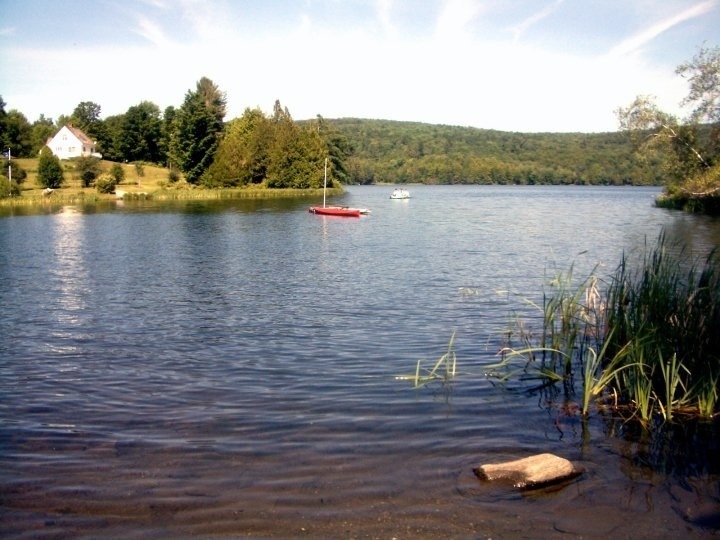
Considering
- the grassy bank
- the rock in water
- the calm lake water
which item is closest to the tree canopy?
the calm lake water

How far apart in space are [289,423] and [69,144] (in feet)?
379

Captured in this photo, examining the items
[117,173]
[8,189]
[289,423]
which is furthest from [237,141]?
[289,423]

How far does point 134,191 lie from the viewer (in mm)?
83500

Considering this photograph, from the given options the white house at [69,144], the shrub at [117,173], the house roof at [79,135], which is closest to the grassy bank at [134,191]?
the shrub at [117,173]

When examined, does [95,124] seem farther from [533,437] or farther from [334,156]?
[533,437]

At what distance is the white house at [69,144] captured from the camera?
112 meters

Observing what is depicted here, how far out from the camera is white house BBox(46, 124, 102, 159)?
111562 mm

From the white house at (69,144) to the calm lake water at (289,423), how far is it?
97.1m

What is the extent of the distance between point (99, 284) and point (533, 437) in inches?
682

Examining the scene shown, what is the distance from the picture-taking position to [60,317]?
16.8 m

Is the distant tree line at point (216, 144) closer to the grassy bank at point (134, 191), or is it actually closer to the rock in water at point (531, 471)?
the grassy bank at point (134, 191)

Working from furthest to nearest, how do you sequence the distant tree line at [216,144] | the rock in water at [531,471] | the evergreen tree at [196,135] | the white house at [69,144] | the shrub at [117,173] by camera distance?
Result: the white house at [69,144]
the evergreen tree at [196,135]
the distant tree line at [216,144]
the shrub at [117,173]
the rock in water at [531,471]

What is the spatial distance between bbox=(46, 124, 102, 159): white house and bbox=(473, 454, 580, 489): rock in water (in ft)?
378

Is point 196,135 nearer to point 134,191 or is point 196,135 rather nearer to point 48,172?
point 134,191
